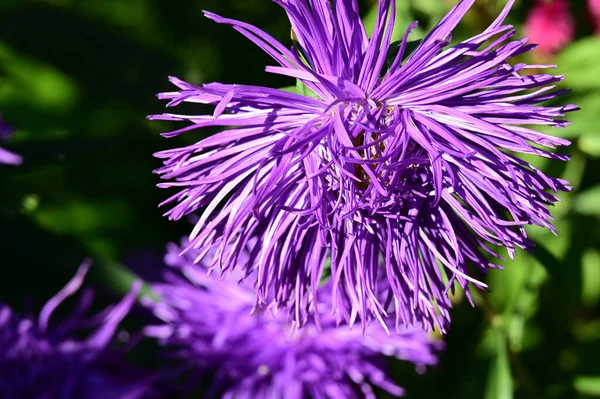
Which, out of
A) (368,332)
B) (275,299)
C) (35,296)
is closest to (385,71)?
(275,299)

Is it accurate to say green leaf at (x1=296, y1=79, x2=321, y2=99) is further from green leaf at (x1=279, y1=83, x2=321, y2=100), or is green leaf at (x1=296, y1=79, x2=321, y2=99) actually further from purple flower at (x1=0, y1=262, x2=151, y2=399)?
purple flower at (x1=0, y1=262, x2=151, y2=399)

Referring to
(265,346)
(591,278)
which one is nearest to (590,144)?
(591,278)

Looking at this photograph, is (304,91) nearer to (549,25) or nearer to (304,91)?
(304,91)

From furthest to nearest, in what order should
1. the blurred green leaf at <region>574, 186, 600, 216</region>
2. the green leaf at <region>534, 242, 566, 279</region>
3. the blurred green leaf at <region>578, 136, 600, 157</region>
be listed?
the blurred green leaf at <region>574, 186, 600, 216</region>
the blurred green leaf at <region>578, 136, 600, 157</region>
the green leaf at <region>534, 242, 566, 279</region>

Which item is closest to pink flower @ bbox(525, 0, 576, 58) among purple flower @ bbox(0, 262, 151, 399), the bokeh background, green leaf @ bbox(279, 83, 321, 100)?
the bokeh background

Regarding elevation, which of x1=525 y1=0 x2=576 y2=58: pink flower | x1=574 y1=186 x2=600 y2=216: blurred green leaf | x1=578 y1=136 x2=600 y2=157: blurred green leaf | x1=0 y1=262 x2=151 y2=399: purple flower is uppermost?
x1=525 y1=0 x2=576 y2=58: pink flower

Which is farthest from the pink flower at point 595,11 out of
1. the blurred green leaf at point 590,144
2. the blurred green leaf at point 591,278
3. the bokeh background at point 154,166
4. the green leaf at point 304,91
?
the green leaf at point 304,91
